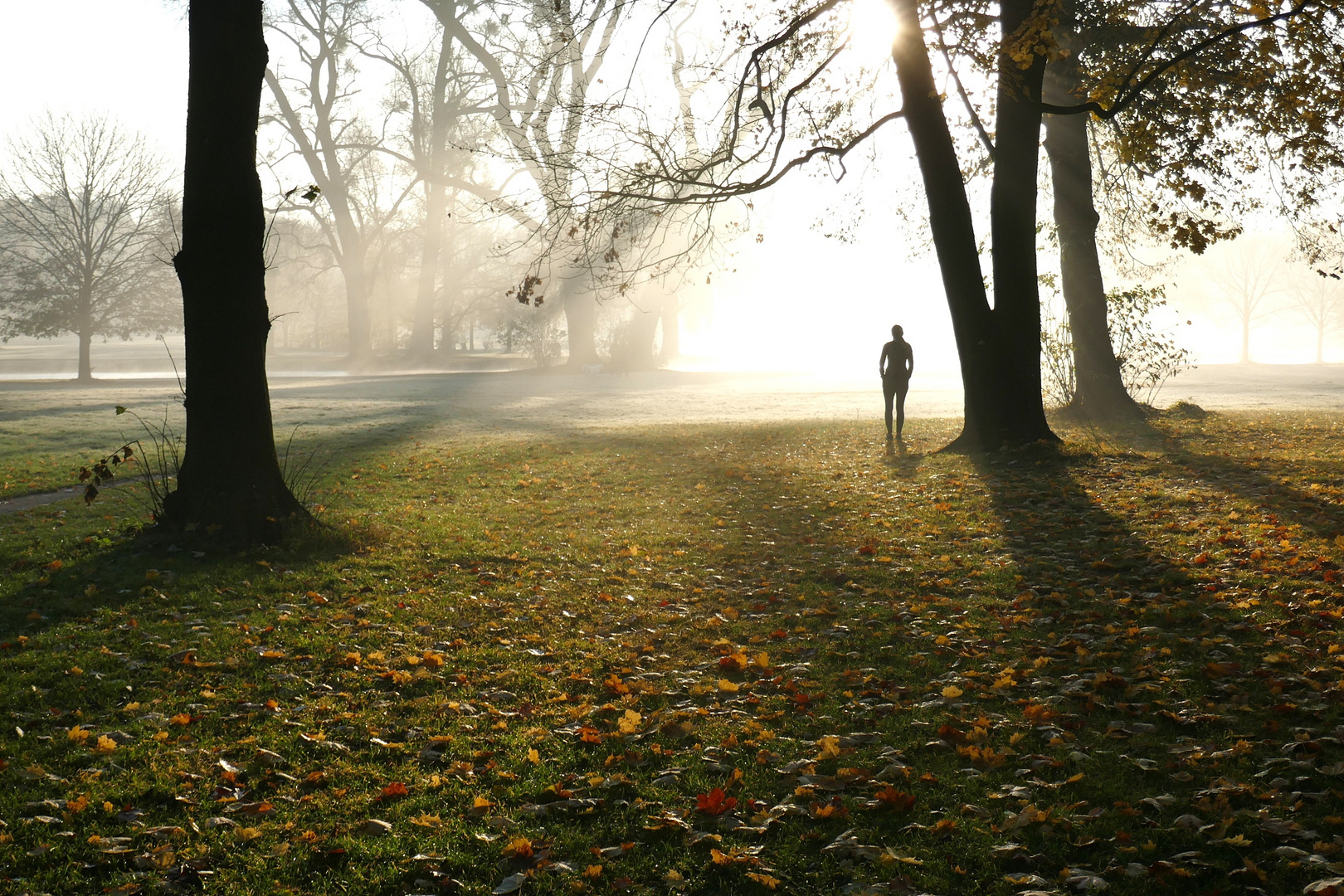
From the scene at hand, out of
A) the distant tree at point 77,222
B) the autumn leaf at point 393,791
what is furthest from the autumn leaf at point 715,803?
the distant tree at point 77,222

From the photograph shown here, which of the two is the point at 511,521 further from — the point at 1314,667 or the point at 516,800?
the point at 1314,667

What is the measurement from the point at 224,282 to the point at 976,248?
9678 mm

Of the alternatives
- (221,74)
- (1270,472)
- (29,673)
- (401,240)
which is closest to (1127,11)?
(1270,472)

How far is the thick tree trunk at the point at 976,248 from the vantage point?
1288 cm

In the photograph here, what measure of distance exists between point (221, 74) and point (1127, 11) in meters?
12.0

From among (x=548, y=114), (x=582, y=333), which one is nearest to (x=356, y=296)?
(x=582, y=333)

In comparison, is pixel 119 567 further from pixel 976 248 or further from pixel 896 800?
pixel 976 248

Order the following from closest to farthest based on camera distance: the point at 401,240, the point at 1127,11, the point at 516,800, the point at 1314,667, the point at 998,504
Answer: the point at 516,800
the point at 1314,667
the point at 998,504
the point at 1127,11
the point at 401,240

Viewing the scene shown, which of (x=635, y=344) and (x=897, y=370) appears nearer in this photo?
(x=897, y=370)

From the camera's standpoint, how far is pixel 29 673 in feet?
17.5

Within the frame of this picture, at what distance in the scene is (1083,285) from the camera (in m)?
18.3

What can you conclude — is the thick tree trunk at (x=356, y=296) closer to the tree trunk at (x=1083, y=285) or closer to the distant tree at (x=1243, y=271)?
the tree trunk at (x=1083, y=285)

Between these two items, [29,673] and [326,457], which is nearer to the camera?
[29,673]

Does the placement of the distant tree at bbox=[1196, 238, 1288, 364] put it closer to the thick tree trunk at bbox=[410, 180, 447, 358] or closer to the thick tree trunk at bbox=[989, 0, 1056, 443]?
the thick tree trunk at bbox=[410, 180, 447, 358]
